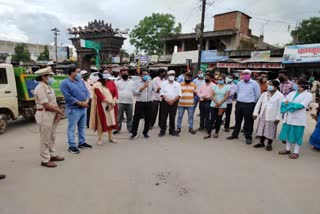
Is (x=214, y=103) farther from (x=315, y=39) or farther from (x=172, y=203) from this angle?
(x=315, y=39)

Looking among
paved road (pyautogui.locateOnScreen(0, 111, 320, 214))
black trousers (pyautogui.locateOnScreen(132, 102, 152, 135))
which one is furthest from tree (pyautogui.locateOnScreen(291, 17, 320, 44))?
paved road (pyautogui.locateOnScreen(0, 111, 320, 214))

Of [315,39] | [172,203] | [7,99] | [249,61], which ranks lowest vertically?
[172,203]

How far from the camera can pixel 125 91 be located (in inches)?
253

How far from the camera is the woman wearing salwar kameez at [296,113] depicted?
478 centimetres

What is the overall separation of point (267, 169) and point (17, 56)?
70102 millimetres

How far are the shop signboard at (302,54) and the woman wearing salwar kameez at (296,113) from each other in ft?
43.6

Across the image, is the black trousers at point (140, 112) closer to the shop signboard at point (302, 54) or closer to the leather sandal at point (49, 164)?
the leather sandal at point (49, 164)

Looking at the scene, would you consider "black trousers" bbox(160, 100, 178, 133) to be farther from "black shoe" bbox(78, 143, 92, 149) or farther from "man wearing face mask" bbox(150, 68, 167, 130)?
"black shoe" bbox(78, 143, 92, 149)

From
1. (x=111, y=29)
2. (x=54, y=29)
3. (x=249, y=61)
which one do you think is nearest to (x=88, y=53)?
(x=111, y=29)

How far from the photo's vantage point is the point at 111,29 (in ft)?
128

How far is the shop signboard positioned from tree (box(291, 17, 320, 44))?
656cm

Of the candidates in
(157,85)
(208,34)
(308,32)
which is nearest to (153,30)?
(208,34)

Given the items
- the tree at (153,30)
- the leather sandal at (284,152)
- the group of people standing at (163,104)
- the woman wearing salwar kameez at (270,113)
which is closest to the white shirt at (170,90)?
the group of people standing at (163,104)

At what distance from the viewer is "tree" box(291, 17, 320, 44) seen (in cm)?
→ 2298
